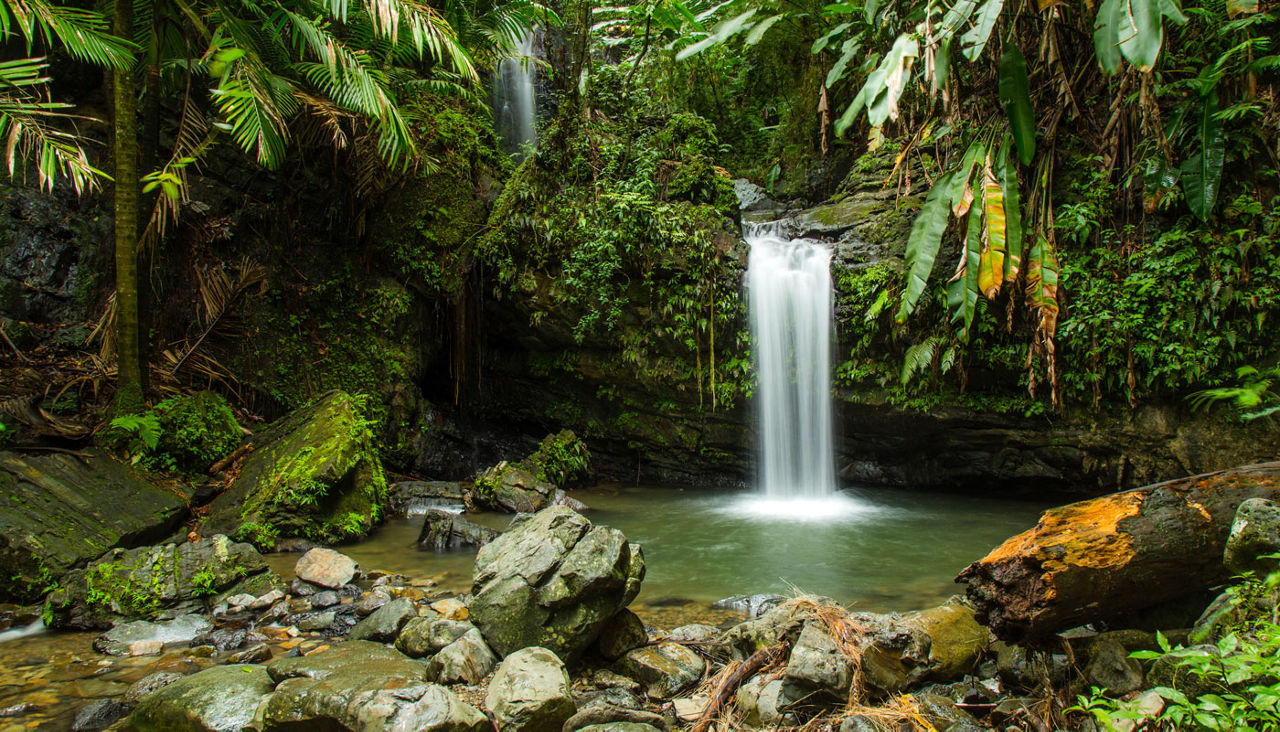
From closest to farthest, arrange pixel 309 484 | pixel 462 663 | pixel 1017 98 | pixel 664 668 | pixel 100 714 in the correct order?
1. pixel 100 714
2. pixel 462 663
3. pixel 664 668
4. pixel 1017 98
5. pixel 309 484

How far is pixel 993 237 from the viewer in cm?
488

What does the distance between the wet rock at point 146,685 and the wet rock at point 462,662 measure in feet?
4.01

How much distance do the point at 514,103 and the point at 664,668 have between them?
36.7 ft

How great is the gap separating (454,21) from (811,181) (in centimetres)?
617

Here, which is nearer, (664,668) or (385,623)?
(664,668)

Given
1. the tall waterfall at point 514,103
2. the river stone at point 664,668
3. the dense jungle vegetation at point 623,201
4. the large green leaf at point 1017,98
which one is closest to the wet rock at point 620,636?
the river stone at point 664,668

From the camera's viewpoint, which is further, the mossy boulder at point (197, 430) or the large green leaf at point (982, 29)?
the mossy boulder at point (197, 430)

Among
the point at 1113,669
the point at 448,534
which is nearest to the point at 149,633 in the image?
the point at 448,534

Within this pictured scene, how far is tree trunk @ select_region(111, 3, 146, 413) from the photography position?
5285 mm

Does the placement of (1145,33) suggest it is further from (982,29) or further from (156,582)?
(156,582)

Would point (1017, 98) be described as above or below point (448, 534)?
above

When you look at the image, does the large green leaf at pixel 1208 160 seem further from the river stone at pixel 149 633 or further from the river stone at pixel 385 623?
the river stone at pixel 149 633

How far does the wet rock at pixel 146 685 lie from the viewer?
280 centimetres

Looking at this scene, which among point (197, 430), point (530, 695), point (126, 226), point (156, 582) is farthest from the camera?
point (197, 430)
